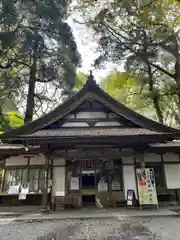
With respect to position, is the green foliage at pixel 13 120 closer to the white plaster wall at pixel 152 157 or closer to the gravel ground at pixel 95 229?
the gravel ground at pixel 95 229

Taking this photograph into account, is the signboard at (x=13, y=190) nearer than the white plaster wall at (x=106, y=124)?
Yes

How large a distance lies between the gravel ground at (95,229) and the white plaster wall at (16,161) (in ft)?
10.0

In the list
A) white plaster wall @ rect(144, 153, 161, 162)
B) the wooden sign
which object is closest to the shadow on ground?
the wooden sign

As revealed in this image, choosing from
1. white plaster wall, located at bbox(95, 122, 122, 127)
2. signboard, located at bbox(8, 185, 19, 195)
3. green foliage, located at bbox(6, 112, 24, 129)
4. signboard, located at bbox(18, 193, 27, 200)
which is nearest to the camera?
signboard, located at bbox(18, 193, 27, 200)

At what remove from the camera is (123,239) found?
4.04 metres

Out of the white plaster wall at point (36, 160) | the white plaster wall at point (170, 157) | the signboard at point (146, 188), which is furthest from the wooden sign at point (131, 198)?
the white plaster wall at point (36, 160)

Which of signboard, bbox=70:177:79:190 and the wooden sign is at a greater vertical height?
signboard, bbox=70:177:79:190

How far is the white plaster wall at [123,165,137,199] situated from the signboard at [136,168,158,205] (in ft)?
2.35

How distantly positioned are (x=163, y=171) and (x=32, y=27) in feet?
37.7

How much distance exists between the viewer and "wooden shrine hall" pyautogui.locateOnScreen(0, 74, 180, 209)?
682 centimetres

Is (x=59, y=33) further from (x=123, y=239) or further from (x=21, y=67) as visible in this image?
(x=123, y=239)

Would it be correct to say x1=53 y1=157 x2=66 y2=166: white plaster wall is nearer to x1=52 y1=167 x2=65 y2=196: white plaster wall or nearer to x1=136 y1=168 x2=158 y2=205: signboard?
x1=52 y1=167 x2=65 y2=196: white plaster wall

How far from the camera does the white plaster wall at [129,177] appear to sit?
755 cm

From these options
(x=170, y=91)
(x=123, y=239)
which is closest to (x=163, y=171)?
(x=123, y=239)
